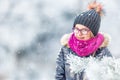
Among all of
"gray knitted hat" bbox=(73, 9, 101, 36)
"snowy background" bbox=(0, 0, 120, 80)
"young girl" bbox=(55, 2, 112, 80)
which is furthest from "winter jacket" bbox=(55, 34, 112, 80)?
"snowy background" bbox=(0, 0, 120, 80)

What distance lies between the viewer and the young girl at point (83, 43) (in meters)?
4.43

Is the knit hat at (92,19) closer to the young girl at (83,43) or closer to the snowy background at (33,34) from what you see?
the young girl at (83,43)

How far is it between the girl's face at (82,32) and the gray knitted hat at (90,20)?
0.03 metres

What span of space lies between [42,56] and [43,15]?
0.56 m

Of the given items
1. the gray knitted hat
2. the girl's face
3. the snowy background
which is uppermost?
the snowy background

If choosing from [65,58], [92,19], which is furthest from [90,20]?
[65,58]

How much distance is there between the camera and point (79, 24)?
4512 millimetres

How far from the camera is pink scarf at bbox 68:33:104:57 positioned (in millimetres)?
4426

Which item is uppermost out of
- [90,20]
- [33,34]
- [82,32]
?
[33,34]

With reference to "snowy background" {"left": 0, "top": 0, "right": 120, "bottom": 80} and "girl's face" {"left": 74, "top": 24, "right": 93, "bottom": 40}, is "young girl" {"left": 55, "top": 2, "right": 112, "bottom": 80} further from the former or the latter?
"snowy background" {"left": 0, "top": 0, "right": 120, "bottom": 80}

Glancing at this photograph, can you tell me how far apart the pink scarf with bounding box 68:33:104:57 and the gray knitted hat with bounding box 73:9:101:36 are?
105 mm

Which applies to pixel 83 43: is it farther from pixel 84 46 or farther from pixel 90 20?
pixel 90 20

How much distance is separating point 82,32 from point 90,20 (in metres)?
0.15

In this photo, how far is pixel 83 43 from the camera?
443 centimetres
